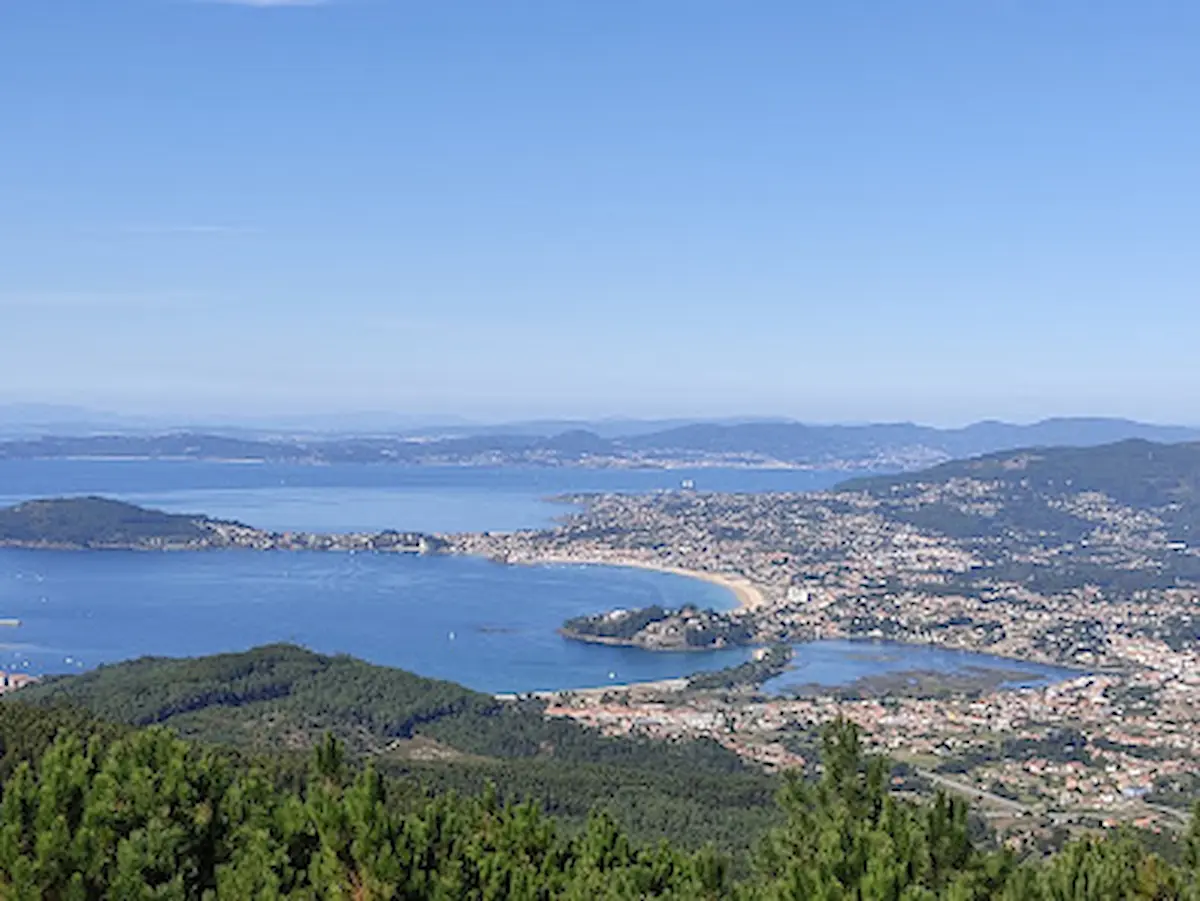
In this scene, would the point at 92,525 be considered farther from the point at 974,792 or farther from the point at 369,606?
the point at 974,792

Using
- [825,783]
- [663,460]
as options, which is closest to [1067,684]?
[825,783]

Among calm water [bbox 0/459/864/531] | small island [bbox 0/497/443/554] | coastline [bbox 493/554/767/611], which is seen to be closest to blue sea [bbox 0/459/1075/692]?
calm water [bbox 0/459/864/531]

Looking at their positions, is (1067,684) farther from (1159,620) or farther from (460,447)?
(460,447)

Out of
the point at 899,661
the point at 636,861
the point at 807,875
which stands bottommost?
the point at 899,661

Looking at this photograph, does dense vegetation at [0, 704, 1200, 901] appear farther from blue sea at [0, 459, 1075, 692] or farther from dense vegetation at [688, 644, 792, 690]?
blue sea at [0, 459, 1075, 692]

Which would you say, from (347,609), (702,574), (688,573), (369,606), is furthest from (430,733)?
(688,573)

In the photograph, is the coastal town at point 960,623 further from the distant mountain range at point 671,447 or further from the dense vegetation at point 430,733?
the distant mountain range at point 671,447
